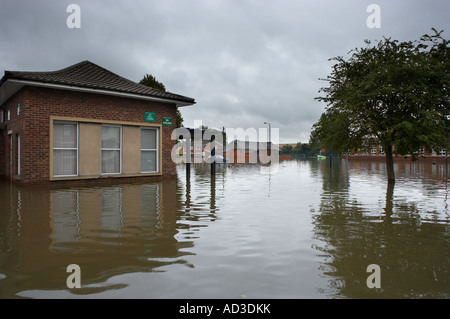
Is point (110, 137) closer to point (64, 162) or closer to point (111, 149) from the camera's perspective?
point (111, 149)

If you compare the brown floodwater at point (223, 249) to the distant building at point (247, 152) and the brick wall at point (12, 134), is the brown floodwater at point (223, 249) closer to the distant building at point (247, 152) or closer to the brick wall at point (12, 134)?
the brick wall at point (12, 134)

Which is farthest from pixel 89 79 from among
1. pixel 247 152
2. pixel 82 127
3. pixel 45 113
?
pixel 247 152

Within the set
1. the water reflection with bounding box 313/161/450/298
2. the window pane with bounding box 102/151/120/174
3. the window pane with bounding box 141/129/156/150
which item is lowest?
the water reflection with bounding box 313/161/450/298

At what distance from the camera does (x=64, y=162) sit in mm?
13367

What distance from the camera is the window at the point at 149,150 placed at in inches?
621

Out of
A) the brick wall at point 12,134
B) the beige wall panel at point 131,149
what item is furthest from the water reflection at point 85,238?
the beige wall panel at point 131,149

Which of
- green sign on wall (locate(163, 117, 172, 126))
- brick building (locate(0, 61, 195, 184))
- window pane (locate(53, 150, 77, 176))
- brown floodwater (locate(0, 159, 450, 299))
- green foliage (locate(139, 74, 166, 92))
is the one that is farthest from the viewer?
green foliage (locate(139, 74, 166, 92))

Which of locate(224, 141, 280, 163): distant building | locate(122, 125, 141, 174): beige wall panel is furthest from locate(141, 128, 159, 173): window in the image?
locate(224, 141, 280, 163): distant building

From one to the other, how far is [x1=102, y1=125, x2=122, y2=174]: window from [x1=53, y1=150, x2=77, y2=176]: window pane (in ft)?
4.12

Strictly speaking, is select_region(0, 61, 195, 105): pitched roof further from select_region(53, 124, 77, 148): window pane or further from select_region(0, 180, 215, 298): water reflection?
select_region(0, 180, 215, 298): water reflection

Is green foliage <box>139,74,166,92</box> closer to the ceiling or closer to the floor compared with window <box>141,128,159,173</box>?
closer to the ceiling

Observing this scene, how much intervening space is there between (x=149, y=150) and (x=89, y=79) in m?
4.14

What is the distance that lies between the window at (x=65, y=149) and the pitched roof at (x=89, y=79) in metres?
1.77

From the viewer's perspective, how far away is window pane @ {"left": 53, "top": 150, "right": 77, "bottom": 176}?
13148 mm
